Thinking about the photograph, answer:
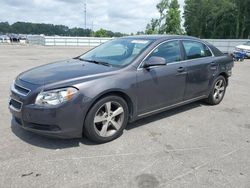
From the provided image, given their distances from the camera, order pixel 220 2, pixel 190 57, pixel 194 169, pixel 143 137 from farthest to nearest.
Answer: pixel 220 2 → pixel 190 57 → pixel 143 137 → pixel 194 169

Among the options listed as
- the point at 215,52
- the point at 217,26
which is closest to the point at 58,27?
the point at 217,26

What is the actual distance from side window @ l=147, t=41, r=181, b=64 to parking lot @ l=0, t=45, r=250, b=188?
3.77 ft

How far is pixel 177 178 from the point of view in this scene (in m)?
3.09

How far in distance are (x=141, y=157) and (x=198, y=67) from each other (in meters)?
2.53

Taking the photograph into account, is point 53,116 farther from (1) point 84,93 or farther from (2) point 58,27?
(2) point 58,27

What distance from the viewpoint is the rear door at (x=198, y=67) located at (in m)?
5.14

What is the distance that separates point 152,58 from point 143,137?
1.25 m

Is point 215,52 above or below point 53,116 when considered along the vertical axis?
above

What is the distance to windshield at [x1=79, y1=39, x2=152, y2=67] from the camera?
4.38 metres

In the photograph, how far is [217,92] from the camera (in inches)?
242

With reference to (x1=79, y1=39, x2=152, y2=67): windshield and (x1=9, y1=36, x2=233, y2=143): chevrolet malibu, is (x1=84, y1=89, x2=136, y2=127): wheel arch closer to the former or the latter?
(x1=9, y1=36, x2=233, y2=143): chevrolet malibu

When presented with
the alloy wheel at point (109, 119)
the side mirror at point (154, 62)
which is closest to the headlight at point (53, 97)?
the alloy wheel at point (109, 119)

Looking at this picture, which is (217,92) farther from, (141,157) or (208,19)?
(208,19)

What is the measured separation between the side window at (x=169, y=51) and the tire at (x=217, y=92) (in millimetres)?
1484
